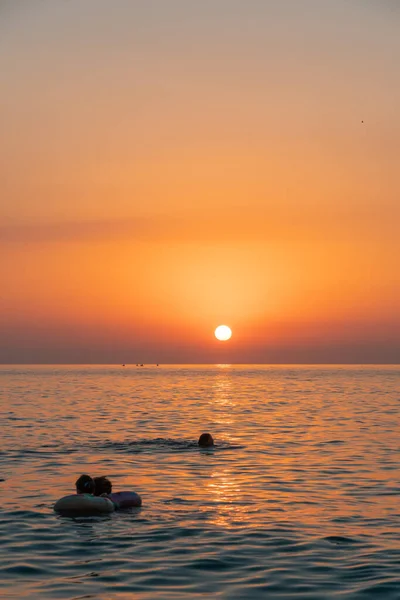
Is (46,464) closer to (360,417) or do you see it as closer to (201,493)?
(201,493)

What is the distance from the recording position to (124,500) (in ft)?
71.6

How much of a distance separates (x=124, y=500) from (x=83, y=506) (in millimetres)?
1171

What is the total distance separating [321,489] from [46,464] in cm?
1088

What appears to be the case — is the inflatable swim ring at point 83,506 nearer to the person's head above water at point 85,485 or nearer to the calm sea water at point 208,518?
the calm sea water at point 208,518

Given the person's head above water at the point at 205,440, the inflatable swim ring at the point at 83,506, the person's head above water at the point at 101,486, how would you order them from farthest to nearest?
1. the person's head above water at the point at 205,440
2. the person's head above water at the point at 101,486
3. the inflatable swim ring at the point at 83,506

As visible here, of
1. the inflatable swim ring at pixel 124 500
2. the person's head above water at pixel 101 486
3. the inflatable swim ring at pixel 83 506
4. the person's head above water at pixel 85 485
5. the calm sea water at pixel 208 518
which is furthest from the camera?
the person's head above water at pixel 101 486

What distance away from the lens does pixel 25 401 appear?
76.4 metres

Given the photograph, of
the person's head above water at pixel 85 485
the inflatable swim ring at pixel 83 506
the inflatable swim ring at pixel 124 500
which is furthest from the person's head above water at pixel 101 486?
the inflatable swim ring at pixel 83 506

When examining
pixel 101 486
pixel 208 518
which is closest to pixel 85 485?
pixel 101 486

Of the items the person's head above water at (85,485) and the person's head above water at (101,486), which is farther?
the person's head above water at (101,486)

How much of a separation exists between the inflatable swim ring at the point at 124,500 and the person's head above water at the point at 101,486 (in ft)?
1.76

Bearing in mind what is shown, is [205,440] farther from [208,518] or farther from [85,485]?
[208,518]

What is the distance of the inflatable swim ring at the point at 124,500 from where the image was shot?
21766mm

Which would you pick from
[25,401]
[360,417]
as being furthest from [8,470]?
[25,401]
